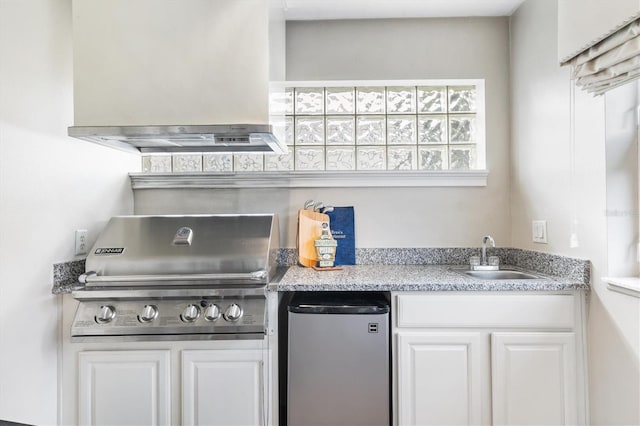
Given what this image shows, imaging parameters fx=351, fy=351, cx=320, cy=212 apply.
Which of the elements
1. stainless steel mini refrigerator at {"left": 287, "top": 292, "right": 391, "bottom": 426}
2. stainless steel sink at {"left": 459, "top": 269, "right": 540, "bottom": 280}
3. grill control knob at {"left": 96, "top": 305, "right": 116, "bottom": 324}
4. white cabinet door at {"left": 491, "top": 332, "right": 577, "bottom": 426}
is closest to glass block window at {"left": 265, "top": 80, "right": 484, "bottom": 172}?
stainless steel sink at {"left": 459, "top": 269, "right": 540, "bottom": 280}

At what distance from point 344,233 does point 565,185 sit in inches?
44.3

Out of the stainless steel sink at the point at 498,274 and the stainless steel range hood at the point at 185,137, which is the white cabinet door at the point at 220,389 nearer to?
the stainless steel range hood at the point at 185,137

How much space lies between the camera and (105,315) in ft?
4.73

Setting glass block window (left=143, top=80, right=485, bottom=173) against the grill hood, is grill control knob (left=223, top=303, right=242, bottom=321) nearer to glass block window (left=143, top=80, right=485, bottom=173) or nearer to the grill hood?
the grill hood

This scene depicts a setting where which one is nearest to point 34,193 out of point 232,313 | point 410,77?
point 232,313

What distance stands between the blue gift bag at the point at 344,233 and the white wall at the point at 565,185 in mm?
961

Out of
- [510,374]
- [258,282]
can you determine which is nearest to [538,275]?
[510,374]

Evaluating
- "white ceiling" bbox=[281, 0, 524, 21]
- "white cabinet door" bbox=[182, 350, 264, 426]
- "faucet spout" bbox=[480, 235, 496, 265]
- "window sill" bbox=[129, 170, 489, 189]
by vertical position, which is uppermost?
"white ceiling" bbox=[281, 0, 524, 21]

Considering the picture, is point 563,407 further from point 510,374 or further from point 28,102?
point 28,102

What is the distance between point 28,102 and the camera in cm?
142

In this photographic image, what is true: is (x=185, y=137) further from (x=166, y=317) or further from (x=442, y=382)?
(x=442, y=382)

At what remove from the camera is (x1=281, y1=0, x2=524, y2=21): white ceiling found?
197 cm

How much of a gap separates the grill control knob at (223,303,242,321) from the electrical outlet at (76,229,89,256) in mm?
811

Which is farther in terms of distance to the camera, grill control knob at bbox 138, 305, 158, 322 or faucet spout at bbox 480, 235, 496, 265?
faucet spout at bbox 480, 235, 496, 265
